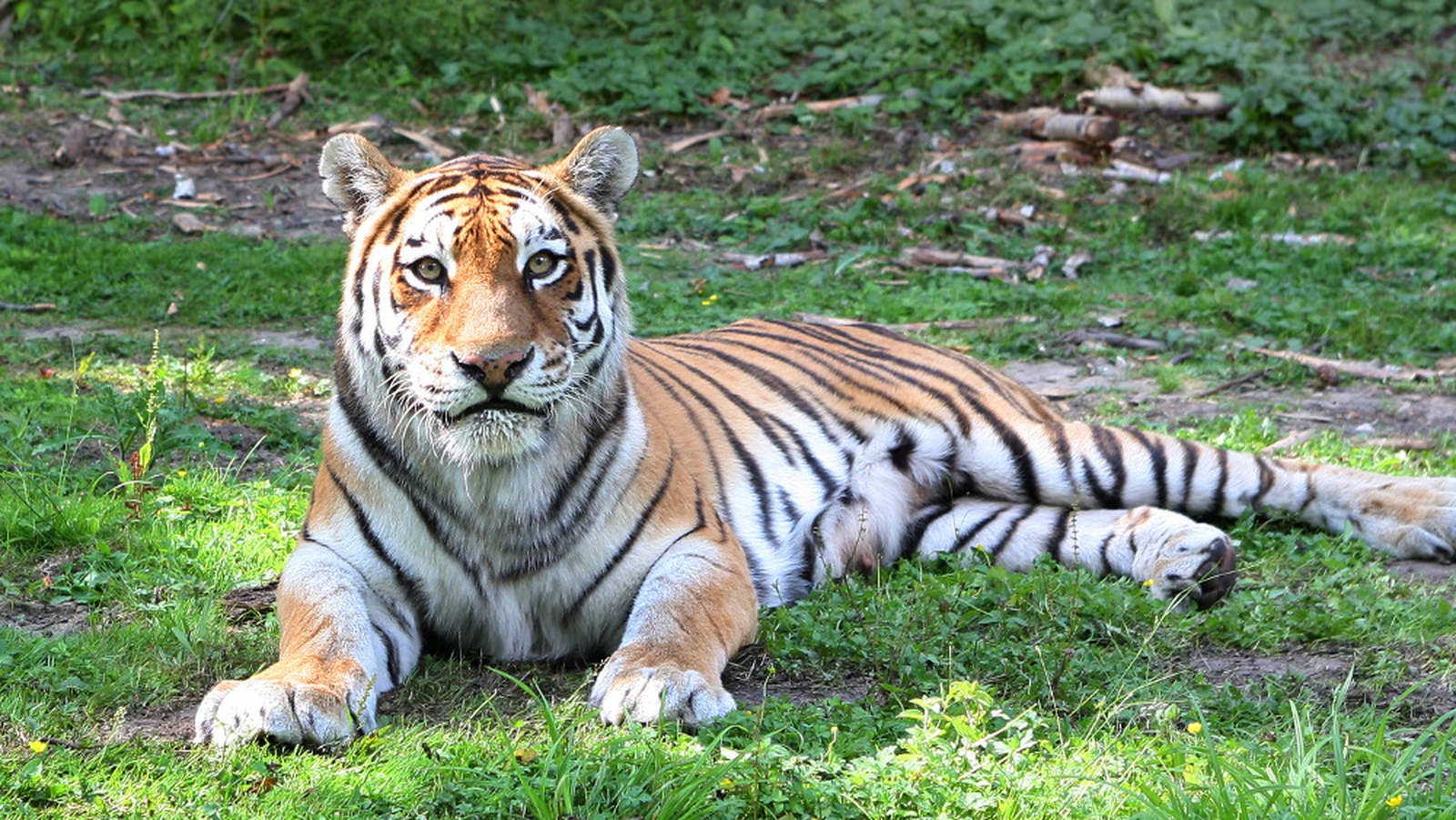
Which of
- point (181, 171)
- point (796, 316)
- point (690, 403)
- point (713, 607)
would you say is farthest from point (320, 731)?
point (181, 171)

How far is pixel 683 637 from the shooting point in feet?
10.5

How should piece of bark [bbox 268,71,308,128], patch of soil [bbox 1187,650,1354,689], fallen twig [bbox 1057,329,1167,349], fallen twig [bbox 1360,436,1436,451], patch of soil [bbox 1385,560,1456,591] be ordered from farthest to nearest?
piece of bark [bbox 268,71,308,128] < fallen twig [bbox 1057,329,1167,349] < fallen twig [bbox 1360,436,1436,451] < patch of soil [bbox 1385,560,1456,591] < patch of soil [bbox 1187,650,1354,689]

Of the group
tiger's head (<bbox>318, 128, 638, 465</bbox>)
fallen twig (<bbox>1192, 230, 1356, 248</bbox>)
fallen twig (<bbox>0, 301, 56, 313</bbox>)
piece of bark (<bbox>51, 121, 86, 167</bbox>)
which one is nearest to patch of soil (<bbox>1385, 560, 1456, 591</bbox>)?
tiger's head (<bbox>318, 128, 638, 465</bbox>)

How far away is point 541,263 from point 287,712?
1104 millimetres

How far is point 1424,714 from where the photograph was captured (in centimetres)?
315

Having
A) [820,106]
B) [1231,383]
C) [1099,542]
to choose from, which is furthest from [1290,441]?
[820,106]

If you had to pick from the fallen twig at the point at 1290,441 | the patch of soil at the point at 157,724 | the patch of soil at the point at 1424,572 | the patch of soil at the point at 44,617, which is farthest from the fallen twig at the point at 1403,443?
the patch of soil at the point at 44,617

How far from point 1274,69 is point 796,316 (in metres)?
4.92

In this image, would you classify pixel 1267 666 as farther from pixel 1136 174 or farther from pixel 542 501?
pixel 1136 174

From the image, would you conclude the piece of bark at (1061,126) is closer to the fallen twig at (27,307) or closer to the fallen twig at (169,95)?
the fallen twig at (169,95)

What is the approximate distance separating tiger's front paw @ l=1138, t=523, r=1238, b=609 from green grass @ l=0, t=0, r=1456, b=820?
0.07 meters

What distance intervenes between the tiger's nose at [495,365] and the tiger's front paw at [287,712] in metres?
0.65

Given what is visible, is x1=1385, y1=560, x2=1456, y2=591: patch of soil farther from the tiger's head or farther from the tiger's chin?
the tiger's chin

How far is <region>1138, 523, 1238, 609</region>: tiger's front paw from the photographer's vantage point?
3844mm
